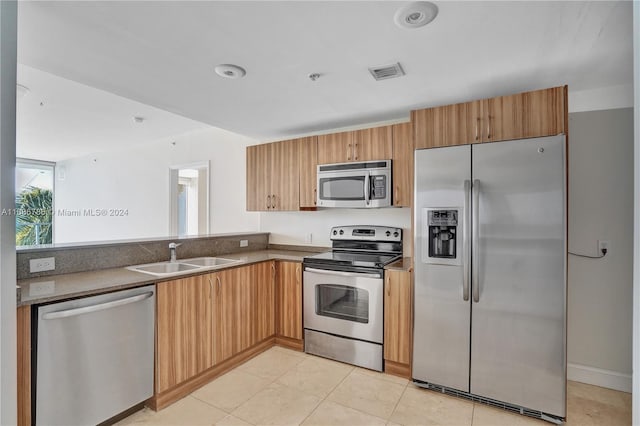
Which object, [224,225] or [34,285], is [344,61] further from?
[224,225]

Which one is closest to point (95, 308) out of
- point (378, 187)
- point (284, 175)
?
point (284, 175)

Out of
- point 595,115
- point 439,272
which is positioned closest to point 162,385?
point 439,272

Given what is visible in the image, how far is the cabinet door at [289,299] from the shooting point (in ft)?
10.1

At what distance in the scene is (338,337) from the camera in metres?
→ 2.86

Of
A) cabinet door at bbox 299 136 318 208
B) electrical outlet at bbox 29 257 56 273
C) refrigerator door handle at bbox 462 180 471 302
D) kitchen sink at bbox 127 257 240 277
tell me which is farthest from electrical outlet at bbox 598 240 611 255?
electrical outlet at bbox 29 257 56 273

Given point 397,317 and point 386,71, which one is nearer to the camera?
point 386,71

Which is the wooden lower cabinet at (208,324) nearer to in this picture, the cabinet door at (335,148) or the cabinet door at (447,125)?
the cabinet door at (335,148)

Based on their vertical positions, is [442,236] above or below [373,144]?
below

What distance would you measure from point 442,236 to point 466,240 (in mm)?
174

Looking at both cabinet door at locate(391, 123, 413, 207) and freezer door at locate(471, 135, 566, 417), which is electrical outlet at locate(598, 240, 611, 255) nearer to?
freezer door at locate(471, 135, 566, 417)

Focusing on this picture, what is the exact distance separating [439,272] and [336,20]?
181 centimetres

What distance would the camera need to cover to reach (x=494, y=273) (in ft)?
7.09

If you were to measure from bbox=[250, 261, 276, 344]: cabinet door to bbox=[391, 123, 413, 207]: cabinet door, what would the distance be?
1.43 metres

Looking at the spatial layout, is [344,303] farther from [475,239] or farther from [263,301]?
[475,239]
